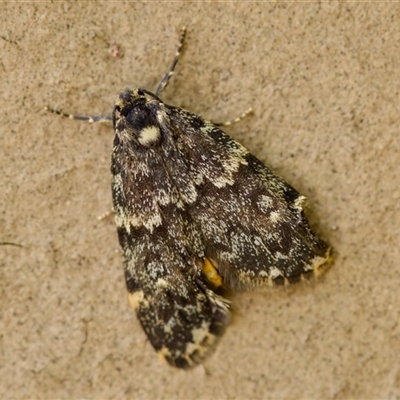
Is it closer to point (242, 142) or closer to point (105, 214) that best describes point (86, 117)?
point (105, 214)

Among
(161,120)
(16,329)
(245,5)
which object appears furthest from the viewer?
(16,329)

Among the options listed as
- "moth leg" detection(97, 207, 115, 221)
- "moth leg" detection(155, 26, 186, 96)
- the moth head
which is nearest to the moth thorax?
the moth head

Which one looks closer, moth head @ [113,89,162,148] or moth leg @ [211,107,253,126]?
moth head @ [113,89,162,148]

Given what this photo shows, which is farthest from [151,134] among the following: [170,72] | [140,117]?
[170,72]

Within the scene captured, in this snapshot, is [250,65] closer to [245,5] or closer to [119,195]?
[245,5]

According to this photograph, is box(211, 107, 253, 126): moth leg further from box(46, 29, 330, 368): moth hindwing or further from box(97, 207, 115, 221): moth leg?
box(97, 207, 115, 221): moth leg

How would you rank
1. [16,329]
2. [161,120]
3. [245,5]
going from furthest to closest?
[16,329] < [245,5] < [161,120]

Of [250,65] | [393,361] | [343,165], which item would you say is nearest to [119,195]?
[250,65]
